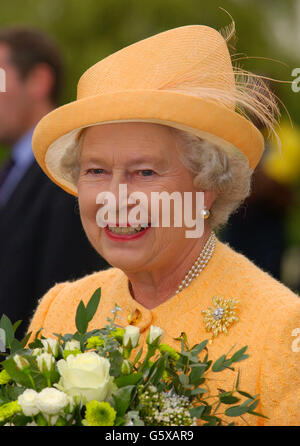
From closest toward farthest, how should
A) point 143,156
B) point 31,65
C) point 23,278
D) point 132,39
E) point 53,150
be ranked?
point 143,156
point 53,150
point 23,278
point 31,65
point 132,39

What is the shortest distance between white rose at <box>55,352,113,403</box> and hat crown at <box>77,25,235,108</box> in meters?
0.87

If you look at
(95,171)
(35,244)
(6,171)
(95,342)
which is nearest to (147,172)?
(95,171)

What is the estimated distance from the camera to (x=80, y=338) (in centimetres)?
223

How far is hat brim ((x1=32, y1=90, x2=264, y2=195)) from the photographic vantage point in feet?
7.52

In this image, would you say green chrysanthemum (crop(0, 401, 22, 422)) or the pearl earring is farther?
the pearl earring

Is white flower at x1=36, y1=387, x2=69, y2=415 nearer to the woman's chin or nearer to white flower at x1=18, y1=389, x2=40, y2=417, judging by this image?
white flower at x1=18, y1=389, x2=40, y2=417

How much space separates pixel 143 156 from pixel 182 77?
275 mm

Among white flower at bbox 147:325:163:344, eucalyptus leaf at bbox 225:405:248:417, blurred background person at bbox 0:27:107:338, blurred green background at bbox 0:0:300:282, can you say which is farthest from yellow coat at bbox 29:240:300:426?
blurred green background at bbox 0:0:300:282

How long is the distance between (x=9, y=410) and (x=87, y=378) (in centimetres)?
23

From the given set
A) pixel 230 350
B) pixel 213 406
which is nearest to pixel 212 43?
pixel 230 350

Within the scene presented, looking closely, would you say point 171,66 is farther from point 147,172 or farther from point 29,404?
point 29,404
